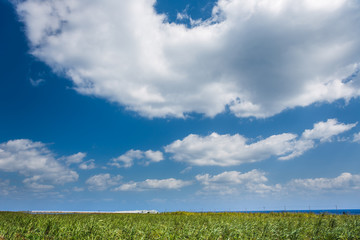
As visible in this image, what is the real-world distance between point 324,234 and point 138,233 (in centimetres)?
1354

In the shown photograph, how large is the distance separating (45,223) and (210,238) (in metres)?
12.1

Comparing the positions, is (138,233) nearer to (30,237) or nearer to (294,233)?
(30,237)

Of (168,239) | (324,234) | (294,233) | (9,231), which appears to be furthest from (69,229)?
(324,234)

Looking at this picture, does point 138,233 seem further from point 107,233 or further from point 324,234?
point 324,234

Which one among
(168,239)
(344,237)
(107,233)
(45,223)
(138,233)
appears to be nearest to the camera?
(168,239)

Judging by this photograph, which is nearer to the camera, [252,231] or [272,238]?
[272,238]

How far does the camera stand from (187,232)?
Answer: 51.9ft

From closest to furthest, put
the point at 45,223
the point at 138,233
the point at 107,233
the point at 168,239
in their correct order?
the point at 168,239
the point at 107,233
the point at 138,233
the point at 45,223

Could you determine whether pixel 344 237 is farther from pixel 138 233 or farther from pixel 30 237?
pixel 30 237

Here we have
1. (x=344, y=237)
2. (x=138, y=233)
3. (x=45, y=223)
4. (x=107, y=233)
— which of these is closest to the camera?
(x=107, y=233)

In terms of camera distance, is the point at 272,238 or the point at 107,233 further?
the point at 272,238

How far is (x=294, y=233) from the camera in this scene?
1780 centimetres

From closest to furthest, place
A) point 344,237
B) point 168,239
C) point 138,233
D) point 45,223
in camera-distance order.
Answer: point 168,239
point 138,233
point 344,237
point 45,223

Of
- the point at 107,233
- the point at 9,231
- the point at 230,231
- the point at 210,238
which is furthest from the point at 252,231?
the point at 9,231
